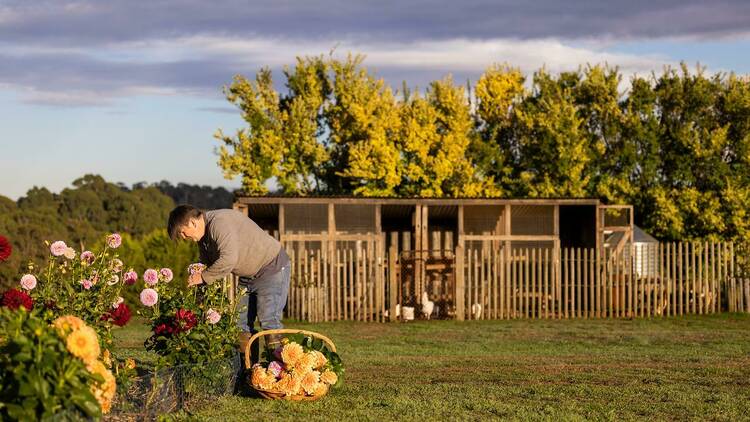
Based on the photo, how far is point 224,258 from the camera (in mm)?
8898

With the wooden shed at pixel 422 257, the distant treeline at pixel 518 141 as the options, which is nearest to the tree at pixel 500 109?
the distant treeline at pixel 518 141

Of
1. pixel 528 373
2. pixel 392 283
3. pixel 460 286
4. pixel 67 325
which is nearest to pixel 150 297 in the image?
pixel 67 325

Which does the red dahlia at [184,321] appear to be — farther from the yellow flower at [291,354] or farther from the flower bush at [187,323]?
the yellow flower at [291,354]

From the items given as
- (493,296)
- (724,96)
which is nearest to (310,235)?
(493,296)

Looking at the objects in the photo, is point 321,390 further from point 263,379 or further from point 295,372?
point 263,379

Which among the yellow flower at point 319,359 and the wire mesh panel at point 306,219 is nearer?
the yellow flower at point 319,359

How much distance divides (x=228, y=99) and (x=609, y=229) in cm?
1594

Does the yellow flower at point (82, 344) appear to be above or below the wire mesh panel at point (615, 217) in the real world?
below

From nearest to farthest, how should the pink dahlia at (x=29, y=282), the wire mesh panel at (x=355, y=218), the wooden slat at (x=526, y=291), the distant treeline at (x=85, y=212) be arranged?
the pink dahlia at (x=29, y=282) → the wooden slat at (x=526, y=291) → the wire mesh panel at (x=355, y=218) → the distant treeline at (x=85, y=212)

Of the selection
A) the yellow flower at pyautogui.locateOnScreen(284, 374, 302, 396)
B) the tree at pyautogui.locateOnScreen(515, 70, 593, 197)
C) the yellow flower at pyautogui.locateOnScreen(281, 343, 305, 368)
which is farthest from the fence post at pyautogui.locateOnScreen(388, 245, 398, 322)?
the tree at pyautogui.locateOnScreen(515, 70, 593, 197)

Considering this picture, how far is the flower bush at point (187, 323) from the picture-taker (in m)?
8.68

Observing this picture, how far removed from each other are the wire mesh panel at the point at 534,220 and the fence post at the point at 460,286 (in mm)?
4769

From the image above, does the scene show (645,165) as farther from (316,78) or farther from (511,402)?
(511,402)

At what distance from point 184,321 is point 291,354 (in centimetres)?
93
